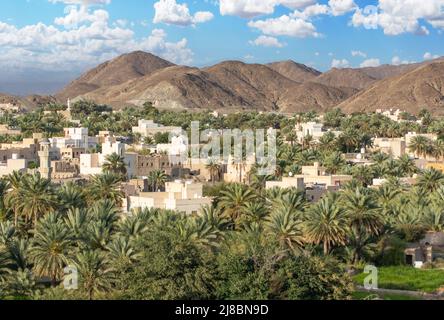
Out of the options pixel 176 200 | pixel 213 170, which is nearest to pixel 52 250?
pixel 176 200

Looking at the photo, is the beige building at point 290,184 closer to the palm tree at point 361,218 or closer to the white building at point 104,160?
the palm tree at point 361,218

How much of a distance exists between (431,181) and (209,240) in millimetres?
17870

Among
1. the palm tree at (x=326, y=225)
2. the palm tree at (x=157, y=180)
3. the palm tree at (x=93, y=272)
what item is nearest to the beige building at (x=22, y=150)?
the palm tree at (x=157, y=180)

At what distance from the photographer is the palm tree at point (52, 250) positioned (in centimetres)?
2658

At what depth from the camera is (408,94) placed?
149125 mm

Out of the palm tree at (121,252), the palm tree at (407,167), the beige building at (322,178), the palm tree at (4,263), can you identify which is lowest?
the palm tree at (4,263)

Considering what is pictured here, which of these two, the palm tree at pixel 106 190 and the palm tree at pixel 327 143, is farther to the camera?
the palm tree at pixel 327 143

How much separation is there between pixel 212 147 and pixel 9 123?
31.1 m

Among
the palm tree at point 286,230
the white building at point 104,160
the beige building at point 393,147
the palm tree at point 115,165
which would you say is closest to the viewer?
the palm tree at point 286,230

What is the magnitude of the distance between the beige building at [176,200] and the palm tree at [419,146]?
28.8 m

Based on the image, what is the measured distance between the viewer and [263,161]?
5403cm

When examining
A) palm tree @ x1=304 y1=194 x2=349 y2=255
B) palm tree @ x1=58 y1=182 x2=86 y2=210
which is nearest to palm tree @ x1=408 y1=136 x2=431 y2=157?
palm tree @ x1=304 y1=194 x2=349 y2=255

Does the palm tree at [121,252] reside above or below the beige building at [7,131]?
below

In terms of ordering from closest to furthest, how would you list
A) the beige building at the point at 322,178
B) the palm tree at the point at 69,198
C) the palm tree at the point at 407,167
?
the palm tree at the point at 69,198 < the beige building at the point at 322,178 < the palm tree at the point at 407,167
